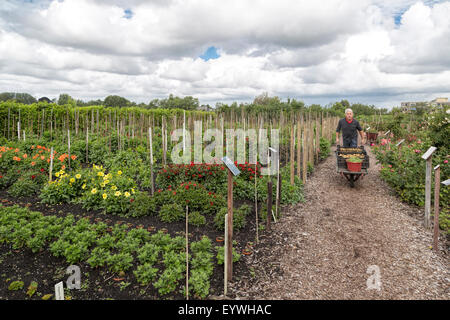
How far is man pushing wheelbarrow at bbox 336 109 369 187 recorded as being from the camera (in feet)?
22.3

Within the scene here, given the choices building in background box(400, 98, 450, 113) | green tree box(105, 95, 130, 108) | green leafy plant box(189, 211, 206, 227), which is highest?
green tree box(105, 95, 130, 108)

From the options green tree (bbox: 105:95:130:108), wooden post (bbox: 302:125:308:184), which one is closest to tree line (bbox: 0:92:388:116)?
green tree (bbox: 105:95:130:108)

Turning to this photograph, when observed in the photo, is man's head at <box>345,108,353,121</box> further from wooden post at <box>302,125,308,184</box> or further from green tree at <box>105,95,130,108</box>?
green tree at <box>105,95,130,108</box>

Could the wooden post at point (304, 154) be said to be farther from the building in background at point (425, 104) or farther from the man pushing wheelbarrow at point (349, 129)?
the building in background at point (425, 104)

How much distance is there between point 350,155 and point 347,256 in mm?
3441

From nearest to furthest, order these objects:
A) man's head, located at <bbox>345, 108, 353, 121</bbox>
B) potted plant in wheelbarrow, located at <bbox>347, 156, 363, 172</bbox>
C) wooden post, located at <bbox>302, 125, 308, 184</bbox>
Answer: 1. potted plant in wheelbarrow, located at <bbox>347, 156, 363, 172</bbox>
2. man's head, located at <bbox>345, 108, 353, 121</bbox>
3. wooden post, located at <bbox>302, 125, 308, 184</bbox>

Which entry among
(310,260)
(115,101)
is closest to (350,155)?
(310,260)

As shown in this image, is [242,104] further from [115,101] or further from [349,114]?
[115,101]

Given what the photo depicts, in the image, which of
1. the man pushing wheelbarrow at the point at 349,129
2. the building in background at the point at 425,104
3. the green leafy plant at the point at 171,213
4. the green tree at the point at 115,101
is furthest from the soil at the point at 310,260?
the green tree at the point at 115,101

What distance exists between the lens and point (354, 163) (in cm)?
671

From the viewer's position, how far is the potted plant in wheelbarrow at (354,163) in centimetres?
670

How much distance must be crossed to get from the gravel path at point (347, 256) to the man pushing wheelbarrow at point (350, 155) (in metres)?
0.71
